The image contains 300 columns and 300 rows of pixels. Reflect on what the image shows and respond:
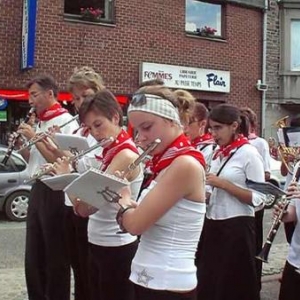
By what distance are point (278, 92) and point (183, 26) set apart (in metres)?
3.78

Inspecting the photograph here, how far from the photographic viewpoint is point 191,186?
2600 millimetres

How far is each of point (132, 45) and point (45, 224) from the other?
10267 mm

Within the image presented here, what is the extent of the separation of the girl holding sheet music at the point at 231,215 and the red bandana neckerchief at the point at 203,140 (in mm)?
324

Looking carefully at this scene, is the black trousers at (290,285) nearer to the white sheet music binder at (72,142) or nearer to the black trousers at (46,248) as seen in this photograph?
the white sheet music binder at (72,142)

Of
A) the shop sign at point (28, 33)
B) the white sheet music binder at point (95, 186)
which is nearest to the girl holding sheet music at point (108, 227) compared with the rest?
the white sheet music binder at point (95, 186)

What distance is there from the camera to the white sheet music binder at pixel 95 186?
2.62m

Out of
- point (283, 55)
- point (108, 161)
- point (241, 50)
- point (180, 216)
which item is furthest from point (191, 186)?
point (283, 55)

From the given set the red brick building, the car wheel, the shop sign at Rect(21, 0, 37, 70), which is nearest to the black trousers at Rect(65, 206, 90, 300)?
the car wheel

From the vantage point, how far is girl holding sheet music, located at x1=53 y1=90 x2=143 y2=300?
3.46 metres

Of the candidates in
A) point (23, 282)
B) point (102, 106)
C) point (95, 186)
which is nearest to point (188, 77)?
point (23, 282)

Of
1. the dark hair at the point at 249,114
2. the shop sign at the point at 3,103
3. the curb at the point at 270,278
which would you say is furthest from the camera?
the shop sign at the point at 3,103

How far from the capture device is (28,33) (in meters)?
12.5

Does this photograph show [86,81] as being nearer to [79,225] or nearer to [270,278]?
[79,225]

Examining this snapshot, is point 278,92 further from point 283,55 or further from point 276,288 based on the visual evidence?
point 276,288
